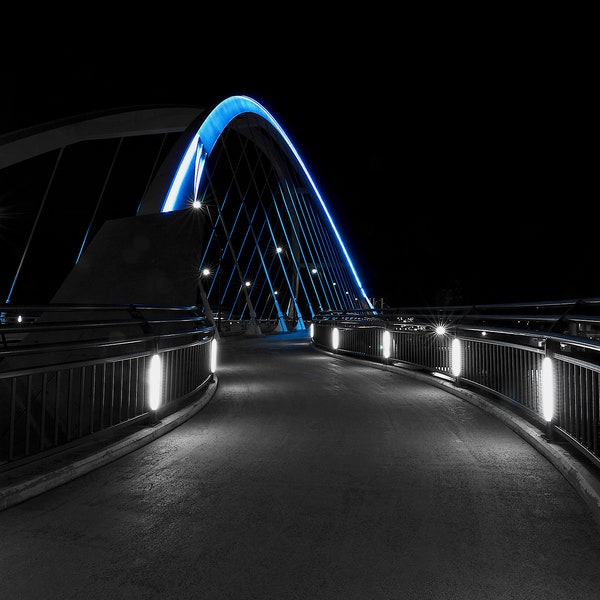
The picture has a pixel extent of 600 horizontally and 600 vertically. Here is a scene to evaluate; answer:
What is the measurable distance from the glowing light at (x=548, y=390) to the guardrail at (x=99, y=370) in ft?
14.1

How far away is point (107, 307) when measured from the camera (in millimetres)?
6723

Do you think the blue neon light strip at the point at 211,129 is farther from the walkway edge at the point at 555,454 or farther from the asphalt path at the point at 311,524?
the asphalt path at the point at 311,524

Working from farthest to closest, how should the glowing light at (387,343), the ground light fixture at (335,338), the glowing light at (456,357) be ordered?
the ground light fixture at (335,338), the glowing light at (387,343), the glowing light at (456,357)

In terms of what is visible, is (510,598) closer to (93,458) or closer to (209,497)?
(209,497)

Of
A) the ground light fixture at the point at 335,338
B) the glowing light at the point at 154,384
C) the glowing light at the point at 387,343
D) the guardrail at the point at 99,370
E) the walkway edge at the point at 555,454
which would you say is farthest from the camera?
the ground light fixture at the point at 335,338

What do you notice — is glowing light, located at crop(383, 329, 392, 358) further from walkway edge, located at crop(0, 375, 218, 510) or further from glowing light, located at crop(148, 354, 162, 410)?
glowing light, located at crop(148, 354, 162, 410)

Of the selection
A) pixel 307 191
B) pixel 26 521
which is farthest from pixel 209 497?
pixel 307 191

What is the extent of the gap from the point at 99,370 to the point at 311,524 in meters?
7.20

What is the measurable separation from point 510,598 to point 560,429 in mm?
3110

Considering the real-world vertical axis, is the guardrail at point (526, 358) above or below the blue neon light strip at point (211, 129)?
below

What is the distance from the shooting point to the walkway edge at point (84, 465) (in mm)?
4100

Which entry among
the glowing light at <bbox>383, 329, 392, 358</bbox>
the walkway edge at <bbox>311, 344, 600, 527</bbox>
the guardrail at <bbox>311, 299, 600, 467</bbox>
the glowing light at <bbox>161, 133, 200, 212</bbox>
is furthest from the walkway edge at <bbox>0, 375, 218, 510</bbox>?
the glowing light at <bbox>161, 133, 200, 212</bbox>

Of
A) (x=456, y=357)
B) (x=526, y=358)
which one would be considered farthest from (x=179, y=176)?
(x=526, y=358)

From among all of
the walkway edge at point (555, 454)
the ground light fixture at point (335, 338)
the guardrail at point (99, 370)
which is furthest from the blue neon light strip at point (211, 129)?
the walkway edge at point (555, 454)
